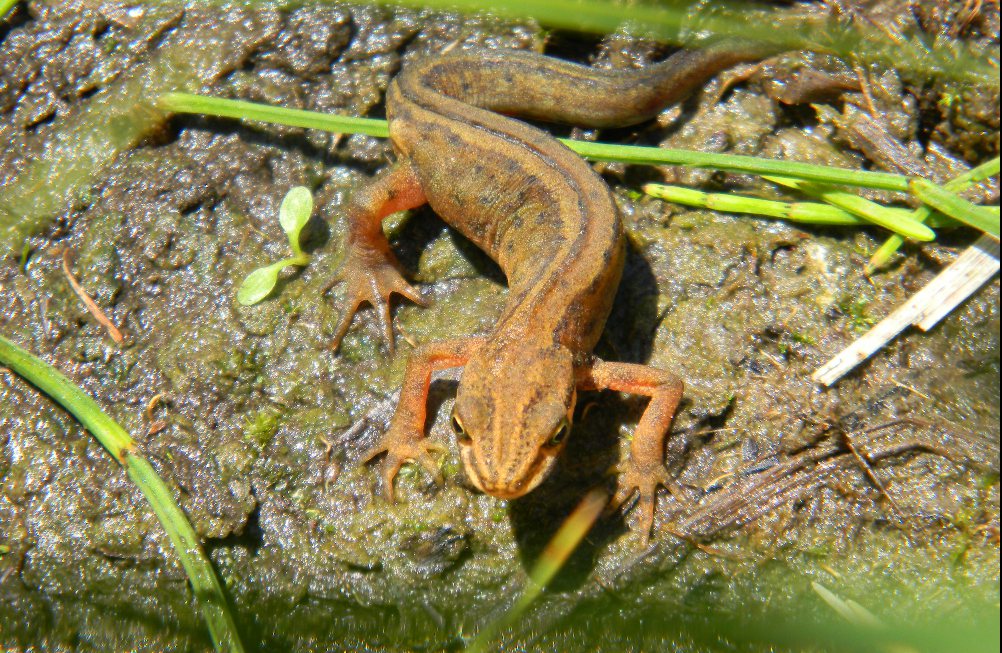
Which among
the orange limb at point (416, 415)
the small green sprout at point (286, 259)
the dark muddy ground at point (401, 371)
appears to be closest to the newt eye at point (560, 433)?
the dark muddy ground at point (401, 371)

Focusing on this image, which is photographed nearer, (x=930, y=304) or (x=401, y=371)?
(x=930, y=304)

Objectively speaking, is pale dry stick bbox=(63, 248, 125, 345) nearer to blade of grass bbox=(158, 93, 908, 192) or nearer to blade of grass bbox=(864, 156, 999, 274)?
blade of grass bbox=(158, 93, 908, 192)

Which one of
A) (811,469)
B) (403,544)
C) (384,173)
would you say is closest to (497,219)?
(384,173)

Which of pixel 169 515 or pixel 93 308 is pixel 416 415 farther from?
pixel 93 308

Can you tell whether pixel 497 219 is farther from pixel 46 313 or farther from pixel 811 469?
pixel 46 313

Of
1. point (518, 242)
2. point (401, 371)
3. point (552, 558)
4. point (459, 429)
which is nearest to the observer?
point (459, 429)

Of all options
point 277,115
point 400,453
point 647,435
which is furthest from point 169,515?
point 647,435
